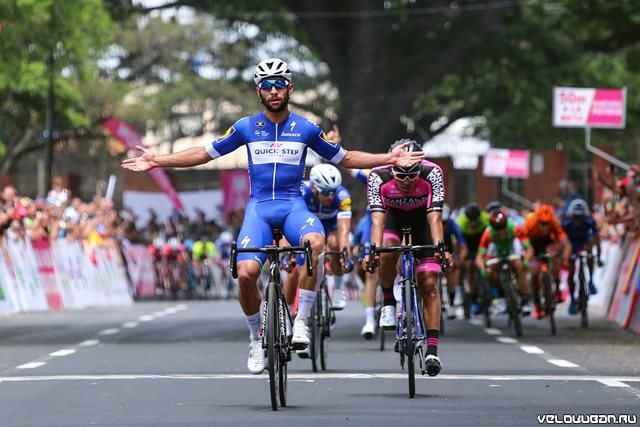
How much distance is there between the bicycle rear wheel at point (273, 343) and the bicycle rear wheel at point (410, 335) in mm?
1135

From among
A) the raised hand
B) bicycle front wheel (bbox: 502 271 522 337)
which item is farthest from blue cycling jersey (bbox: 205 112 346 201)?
bicycle front wheel (bbox: 502 271 522 337)

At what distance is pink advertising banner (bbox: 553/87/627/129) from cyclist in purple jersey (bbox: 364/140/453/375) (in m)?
19.9

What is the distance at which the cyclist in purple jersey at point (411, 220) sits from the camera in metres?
14.1

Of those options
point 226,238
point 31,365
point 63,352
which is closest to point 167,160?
point 31,365

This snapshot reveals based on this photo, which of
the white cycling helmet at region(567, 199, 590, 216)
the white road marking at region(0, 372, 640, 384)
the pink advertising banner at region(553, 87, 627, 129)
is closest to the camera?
the white road marking at region(0, 372, 640, 384)

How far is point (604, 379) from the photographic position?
14898 mm

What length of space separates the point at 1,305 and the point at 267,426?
737 inches

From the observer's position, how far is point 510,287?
23281 millimetres

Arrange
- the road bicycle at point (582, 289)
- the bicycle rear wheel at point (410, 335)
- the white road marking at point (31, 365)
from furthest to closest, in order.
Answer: the road bicycle at point (582, 289), the white road marking at point (31, 365), the bicycle rear wheel at point (410, 335)

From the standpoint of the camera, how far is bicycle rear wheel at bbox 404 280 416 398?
43.4 feet

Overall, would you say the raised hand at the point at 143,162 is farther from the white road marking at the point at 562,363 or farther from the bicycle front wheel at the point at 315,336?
the white road marking at the point at 562,363

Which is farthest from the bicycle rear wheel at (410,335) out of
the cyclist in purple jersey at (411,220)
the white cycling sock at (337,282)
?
the white cycling sock at (337,282)

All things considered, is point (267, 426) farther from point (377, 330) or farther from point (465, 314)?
point (465, 314)

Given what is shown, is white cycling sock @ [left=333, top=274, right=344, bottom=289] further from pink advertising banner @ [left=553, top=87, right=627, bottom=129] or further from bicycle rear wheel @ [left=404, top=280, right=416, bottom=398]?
pink advertising banner @ [left=553, top=87, right=627, bottom=129]
